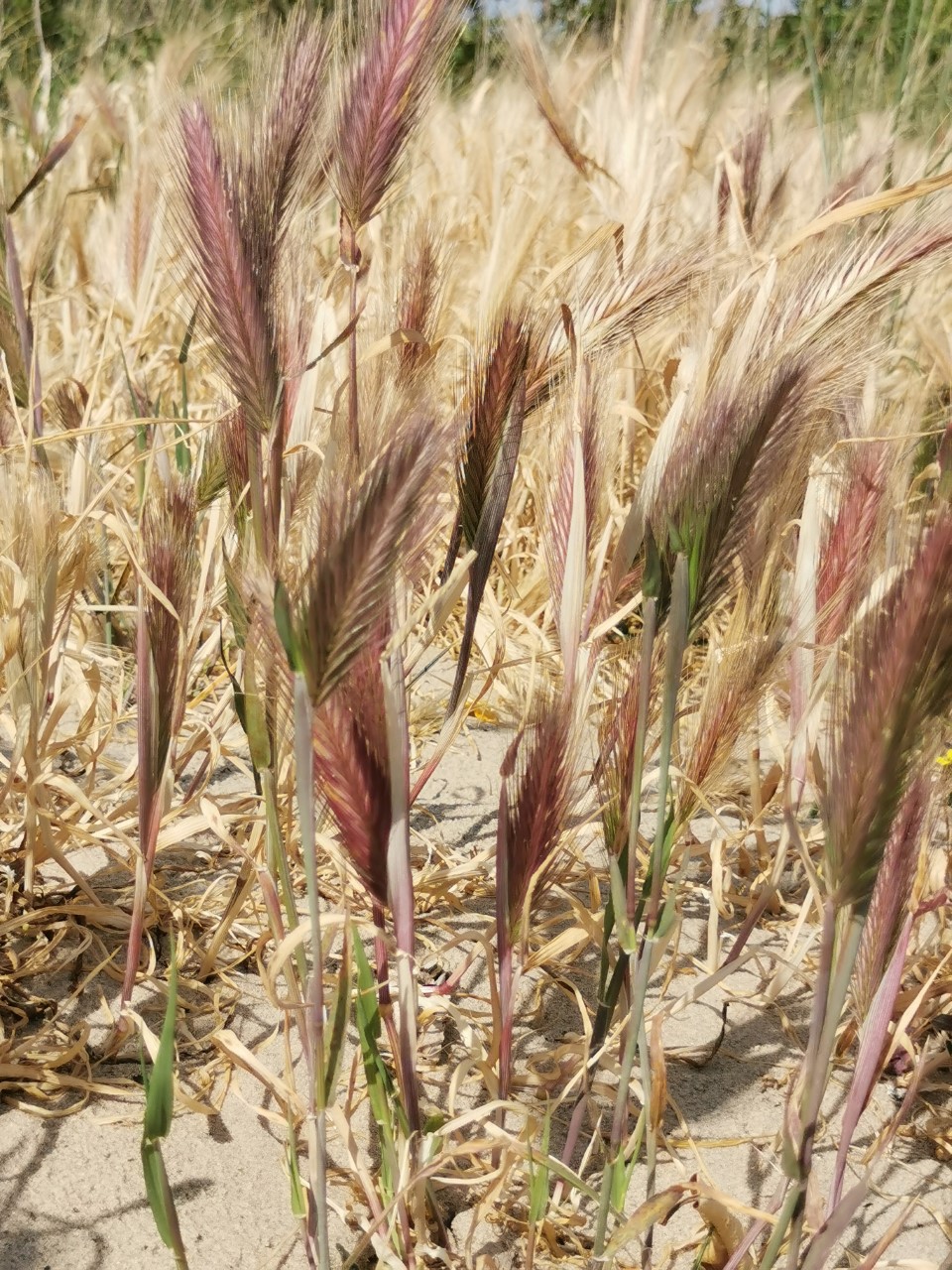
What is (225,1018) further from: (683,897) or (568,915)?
(683,897)

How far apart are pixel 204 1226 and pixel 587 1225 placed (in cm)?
27

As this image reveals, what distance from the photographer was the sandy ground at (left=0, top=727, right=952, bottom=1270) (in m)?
0.86

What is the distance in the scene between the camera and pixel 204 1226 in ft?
2.84

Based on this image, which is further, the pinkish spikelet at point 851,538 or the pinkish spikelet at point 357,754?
the pinkish spikelet at point 851,538

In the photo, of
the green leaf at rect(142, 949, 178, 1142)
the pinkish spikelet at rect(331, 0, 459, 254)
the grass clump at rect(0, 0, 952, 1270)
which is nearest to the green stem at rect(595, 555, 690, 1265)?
the grass clump at rect(0, 0, 952, 1270)

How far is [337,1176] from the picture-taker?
2.99 feet

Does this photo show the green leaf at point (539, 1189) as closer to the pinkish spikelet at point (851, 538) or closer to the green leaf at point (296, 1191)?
the green leaf at point (296, 1191)

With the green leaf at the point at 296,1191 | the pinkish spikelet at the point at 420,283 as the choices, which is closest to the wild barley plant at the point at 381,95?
the pinkish spikelet at the point at 420,283

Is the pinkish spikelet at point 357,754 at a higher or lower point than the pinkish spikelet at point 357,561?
lower

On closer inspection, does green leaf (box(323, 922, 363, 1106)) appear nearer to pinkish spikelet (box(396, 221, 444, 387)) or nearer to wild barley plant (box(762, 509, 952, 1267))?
wild barley plant (box(762, 509, 952, 1267))

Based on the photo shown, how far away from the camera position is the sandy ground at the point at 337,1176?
86 centimetres

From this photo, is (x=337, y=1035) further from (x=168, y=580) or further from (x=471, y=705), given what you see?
(x=471, y=705)

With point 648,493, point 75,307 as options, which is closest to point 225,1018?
point 648,493

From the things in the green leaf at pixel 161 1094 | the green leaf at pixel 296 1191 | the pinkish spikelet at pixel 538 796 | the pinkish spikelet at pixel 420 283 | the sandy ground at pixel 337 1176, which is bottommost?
the sandy ground at pixel 337 1176
